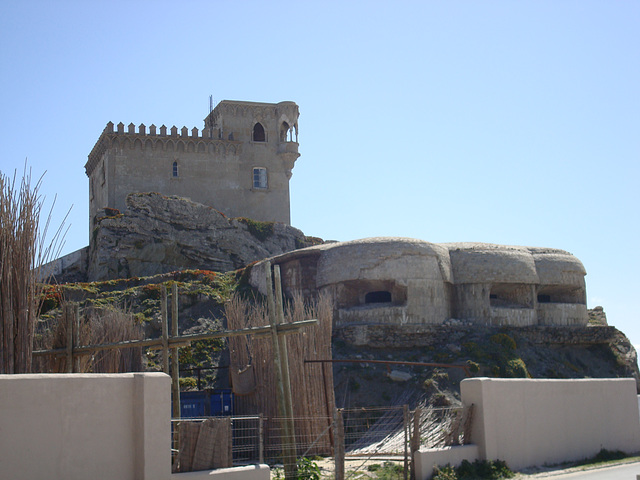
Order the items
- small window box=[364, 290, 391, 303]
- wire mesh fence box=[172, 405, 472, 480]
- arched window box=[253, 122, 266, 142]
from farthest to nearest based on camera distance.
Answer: arched window box=[253, 122, 266, 142]
small window box=[364, 290, 391, 303]
wire mesh fence box=[172, 405, 472, 480]

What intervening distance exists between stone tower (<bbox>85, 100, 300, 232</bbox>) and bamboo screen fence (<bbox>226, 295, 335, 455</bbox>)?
2494cm

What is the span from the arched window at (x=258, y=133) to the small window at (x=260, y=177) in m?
1.82

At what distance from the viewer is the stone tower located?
138ft

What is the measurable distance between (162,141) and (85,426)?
113 ft

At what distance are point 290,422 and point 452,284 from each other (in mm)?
13253

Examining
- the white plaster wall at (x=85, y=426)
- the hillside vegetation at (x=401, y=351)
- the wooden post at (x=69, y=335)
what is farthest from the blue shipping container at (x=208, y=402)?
the white plaster wall at (x=85, y=426)

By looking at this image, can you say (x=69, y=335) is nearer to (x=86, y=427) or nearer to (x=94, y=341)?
(x=94, y=341)

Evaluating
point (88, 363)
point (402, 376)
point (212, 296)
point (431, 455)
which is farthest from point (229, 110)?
point (431, 455)

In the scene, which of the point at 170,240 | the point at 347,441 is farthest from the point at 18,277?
the point at 170,240

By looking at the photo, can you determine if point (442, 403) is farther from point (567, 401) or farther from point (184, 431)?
point (184, 431)

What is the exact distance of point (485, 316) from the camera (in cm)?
2555

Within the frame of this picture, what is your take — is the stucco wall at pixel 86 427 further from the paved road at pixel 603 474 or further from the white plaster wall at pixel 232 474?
the paved road at pixel 603 474

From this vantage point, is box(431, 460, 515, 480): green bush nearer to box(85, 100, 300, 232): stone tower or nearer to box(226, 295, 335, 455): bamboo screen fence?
box(226, 295, 335, 455): bamboo screen fence

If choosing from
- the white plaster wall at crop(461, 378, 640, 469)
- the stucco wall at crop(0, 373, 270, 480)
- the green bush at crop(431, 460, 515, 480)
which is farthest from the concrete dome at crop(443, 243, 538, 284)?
the stucco wall at crop(0, 373, 270, 480)
